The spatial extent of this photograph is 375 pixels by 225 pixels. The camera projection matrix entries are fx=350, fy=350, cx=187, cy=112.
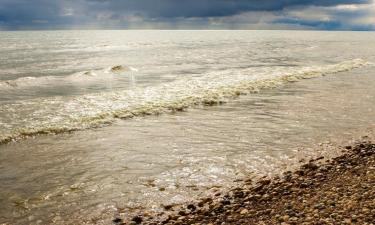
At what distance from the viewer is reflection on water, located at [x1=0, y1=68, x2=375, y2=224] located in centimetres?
979

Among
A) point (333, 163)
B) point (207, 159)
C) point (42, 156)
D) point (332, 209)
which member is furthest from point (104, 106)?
point (332, 209)

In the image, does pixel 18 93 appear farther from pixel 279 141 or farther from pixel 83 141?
pixel 279 141

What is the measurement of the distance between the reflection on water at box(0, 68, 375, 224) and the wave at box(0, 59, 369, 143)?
4.24 ft

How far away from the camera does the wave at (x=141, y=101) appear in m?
18.5

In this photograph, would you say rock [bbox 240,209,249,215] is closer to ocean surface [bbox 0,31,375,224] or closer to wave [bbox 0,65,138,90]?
ocean surface [bbox 0,31,375,224]

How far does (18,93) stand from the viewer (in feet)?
101

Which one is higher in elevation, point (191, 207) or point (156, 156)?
point (156, 156)

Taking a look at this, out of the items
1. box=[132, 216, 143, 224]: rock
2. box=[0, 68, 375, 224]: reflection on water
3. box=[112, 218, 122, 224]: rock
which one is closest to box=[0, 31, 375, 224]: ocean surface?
box=[0, 68, 375, 224]: reflection on water

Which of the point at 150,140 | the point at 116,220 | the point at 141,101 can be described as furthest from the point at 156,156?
the point at 141,101

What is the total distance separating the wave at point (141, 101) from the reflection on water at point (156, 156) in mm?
1294

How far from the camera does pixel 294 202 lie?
8812mm

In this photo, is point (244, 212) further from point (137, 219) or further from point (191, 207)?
point (137, 219)

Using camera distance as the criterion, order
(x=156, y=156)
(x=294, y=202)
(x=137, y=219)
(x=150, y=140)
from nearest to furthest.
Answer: (x=137, y=219) < (x=294, y=202) < (x=156, y=156) < (x=150, y=140)

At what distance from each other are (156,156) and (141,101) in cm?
1123
